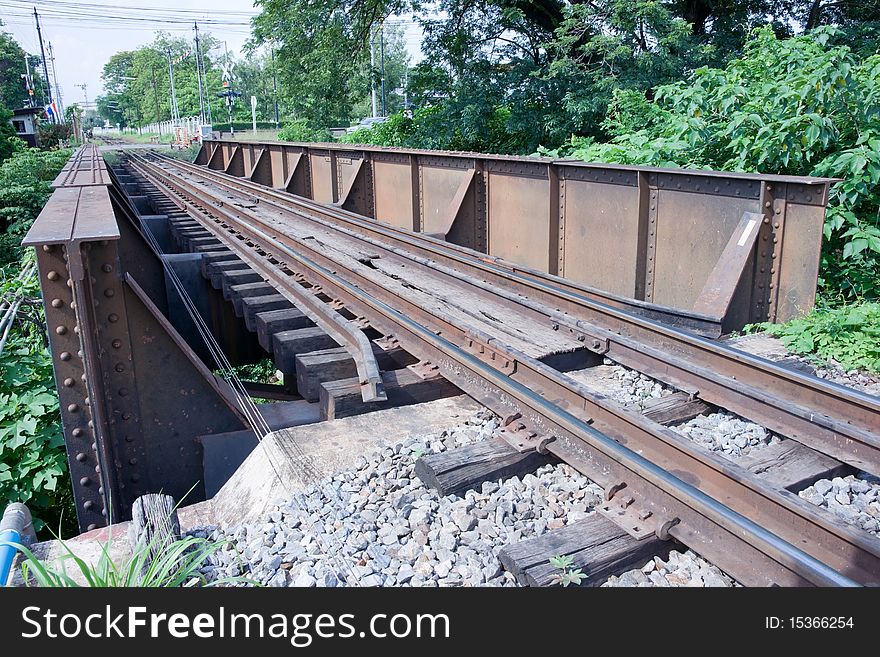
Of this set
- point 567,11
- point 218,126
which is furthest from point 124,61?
point 567,11

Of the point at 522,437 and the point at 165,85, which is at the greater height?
the point at 165,85

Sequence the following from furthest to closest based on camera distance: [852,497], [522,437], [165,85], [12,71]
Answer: [165,85]
[12,71]
[522,437]
[852,497]

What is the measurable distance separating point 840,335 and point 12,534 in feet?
16.8

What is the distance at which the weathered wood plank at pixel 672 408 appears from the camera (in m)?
4.15

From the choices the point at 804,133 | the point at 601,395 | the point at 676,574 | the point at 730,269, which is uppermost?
the point at 804,133

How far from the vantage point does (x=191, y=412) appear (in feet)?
14.2

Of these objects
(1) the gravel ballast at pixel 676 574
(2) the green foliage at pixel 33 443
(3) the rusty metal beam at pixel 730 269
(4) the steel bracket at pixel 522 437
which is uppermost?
(3) the rusty metal beam at pixel 730 269

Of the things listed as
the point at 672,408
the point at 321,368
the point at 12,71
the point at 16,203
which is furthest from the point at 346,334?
the point at 12,71

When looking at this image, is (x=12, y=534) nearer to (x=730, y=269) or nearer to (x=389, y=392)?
(x=389, y=392)

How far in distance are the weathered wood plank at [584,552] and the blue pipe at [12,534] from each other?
5.91 feet

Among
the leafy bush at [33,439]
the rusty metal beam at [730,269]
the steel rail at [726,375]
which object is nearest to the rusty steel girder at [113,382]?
the leafy bush at [33,439]

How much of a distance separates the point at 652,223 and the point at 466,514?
4.75m

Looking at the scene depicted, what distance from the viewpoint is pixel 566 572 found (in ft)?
8.97

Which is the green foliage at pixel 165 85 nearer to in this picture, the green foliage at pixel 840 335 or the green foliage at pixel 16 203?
the green foliage at pixel 16 203
